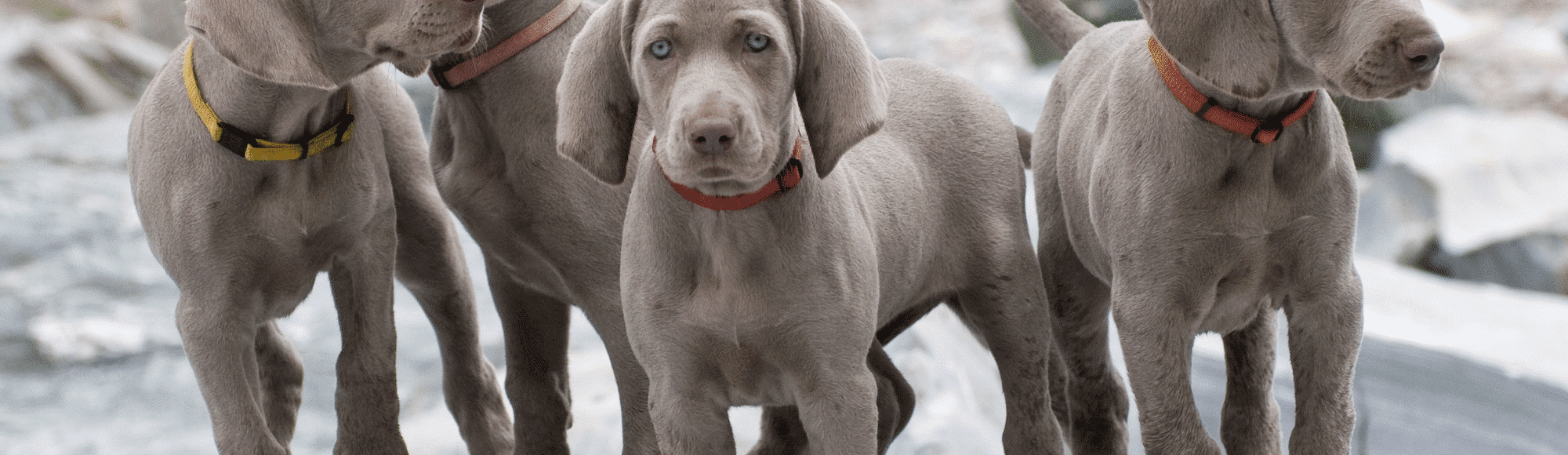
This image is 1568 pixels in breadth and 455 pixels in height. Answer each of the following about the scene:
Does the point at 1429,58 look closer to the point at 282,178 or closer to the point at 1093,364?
the point at 1093,364

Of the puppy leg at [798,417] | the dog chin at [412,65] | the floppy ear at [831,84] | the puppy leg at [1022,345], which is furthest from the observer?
the puppy leg at [798,417]

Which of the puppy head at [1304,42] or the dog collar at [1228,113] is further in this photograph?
the dog collar at [1228,113]

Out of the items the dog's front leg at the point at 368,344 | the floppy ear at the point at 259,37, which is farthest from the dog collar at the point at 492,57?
the floppy ear at the point at 259,37

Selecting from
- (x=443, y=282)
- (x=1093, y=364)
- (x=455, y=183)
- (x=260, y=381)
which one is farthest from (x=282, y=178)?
(x=1093, y=364)

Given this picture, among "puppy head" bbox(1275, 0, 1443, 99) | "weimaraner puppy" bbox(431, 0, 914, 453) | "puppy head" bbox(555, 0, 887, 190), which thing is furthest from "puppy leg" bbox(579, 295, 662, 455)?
"puppy head" bbox(1275, 0, 1443, 99)

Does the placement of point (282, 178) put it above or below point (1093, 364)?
above

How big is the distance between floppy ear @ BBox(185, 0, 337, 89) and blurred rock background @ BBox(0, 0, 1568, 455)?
182cm

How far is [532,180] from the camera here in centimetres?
329

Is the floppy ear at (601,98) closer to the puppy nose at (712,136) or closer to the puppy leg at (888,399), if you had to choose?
the puppy nose at (712,136)

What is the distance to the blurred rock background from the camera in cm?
459

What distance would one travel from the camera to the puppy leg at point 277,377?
3.91 metres

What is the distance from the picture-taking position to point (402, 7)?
9.48 ft

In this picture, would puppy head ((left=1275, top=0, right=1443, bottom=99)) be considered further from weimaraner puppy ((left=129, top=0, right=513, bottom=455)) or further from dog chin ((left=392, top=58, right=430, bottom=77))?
dog chin ((left=392, top=58, right=430, bottom=77))

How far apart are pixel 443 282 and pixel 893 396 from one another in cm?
120
